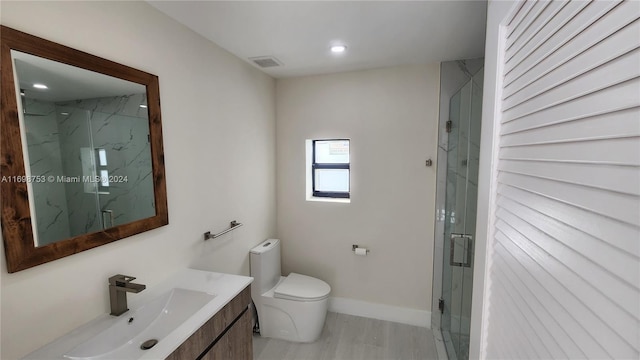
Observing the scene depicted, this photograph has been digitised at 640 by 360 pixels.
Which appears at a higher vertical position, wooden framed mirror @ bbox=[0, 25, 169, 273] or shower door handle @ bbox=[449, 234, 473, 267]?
wooden framed mirror @ bbox=[0, 25, 169, 273]

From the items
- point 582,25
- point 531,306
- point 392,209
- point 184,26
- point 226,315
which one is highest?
point 184,26

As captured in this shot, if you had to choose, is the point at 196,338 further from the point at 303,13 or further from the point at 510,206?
the point at 303,13

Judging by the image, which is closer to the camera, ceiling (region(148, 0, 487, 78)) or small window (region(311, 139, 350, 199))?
ceiling (region(148, 0, 487, 78))

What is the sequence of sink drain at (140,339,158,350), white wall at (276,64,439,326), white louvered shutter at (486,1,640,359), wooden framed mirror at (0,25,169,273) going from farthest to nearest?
white wall at (276,64,439,326), sink drain at (140,339,158,350), wooden framed mirror at (0,25,169,273), white louvered shutter at (486,1,640,359)

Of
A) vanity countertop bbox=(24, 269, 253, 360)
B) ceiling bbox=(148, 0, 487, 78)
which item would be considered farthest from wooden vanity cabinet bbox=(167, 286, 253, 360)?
ceiling bbox=(148, 0, 487, 78)

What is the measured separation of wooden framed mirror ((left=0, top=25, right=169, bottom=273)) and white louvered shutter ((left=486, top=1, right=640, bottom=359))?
1584mm

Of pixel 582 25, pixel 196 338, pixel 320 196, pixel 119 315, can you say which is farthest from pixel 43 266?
pixel 320 196

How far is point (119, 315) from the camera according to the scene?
1.23 meters

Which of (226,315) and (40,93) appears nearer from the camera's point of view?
(40,93)

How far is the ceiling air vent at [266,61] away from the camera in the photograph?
85.1 inches

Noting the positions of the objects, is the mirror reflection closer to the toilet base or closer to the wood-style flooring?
the toilet base

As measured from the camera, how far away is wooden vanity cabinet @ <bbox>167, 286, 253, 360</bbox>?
1.15m

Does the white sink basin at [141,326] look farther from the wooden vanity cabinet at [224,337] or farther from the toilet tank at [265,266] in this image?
the toilet tank at [265,266]

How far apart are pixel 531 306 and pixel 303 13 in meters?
1.65
